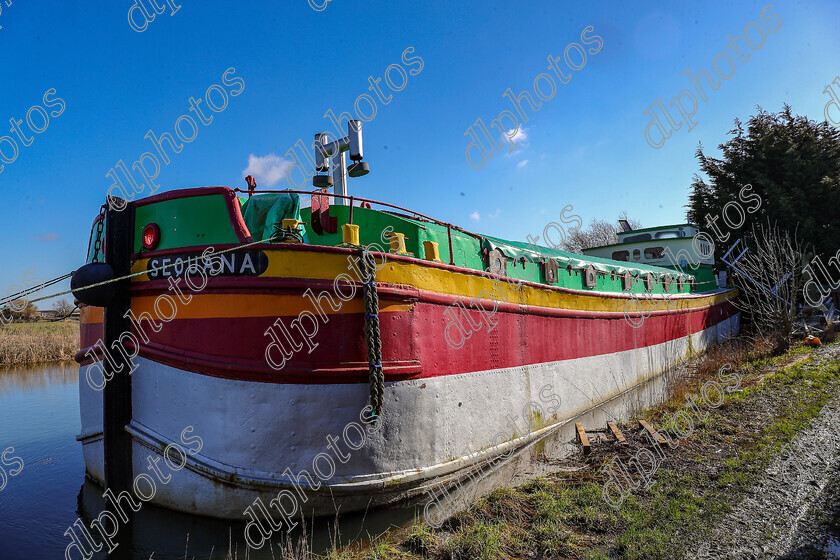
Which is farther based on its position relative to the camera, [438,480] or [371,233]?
[371,233]

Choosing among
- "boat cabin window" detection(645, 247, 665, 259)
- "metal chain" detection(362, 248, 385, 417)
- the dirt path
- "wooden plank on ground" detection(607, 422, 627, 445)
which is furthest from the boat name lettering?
"boat cabin window" detection(645, 247, 665, 259)

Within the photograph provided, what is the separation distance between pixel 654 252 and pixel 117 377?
1777cm

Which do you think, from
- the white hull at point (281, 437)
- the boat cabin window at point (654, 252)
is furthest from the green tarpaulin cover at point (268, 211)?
the boat cabin window at point (654, 252)

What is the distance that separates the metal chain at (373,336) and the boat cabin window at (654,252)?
15.8m

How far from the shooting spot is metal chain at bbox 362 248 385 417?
16.9 feet

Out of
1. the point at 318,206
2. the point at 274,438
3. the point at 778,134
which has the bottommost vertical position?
the point at 274,438

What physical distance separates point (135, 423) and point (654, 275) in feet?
43.2

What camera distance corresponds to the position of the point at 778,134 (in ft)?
66.9

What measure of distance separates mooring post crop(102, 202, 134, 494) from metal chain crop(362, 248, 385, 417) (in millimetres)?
2823

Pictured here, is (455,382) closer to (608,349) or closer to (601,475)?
(601,475)

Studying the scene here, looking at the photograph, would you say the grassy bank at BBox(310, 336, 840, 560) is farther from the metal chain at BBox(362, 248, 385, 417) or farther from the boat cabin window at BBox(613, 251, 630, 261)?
the boat cabin window at BBox(613, 251, 630, 261)

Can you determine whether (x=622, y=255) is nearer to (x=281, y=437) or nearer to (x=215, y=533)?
(x=281, y=437)

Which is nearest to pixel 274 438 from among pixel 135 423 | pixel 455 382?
pixel 135 423

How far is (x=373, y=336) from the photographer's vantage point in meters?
5.21
